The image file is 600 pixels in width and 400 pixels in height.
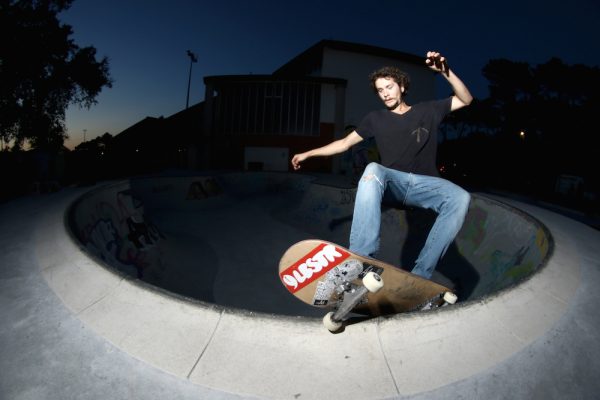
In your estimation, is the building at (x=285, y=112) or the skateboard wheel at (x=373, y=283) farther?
the building at (x=285, y=112)

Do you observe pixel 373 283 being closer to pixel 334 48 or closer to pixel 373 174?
pixel 373 174

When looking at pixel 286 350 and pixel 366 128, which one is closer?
pixel 286 350

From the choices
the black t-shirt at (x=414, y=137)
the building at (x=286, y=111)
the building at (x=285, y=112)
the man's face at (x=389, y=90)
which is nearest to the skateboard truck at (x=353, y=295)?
the black t-shirt at (x=414, y=137)

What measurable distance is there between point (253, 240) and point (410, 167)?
6.26 m

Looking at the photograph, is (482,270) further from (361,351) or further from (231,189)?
(231,189)

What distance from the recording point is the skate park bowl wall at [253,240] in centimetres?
498

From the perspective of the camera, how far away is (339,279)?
213 cm

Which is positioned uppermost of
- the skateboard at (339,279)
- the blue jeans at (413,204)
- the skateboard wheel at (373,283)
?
the blue jeans at (413,204)

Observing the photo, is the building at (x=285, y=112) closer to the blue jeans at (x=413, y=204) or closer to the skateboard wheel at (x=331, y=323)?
the blue jeans at (x=413, y=204)

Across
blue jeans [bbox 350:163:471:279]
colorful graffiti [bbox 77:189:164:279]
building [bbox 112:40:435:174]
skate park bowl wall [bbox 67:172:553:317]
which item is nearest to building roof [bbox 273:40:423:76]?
building [bbox 112:40:435:174]

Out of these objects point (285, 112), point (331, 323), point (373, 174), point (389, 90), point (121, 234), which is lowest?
point (121, 234)

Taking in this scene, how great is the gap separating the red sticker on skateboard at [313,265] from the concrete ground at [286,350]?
0.26 m

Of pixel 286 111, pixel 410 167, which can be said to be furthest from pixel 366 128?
pixel 286 111

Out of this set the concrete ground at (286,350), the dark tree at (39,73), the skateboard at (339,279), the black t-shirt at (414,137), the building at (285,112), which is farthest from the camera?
the building at (285,112)
